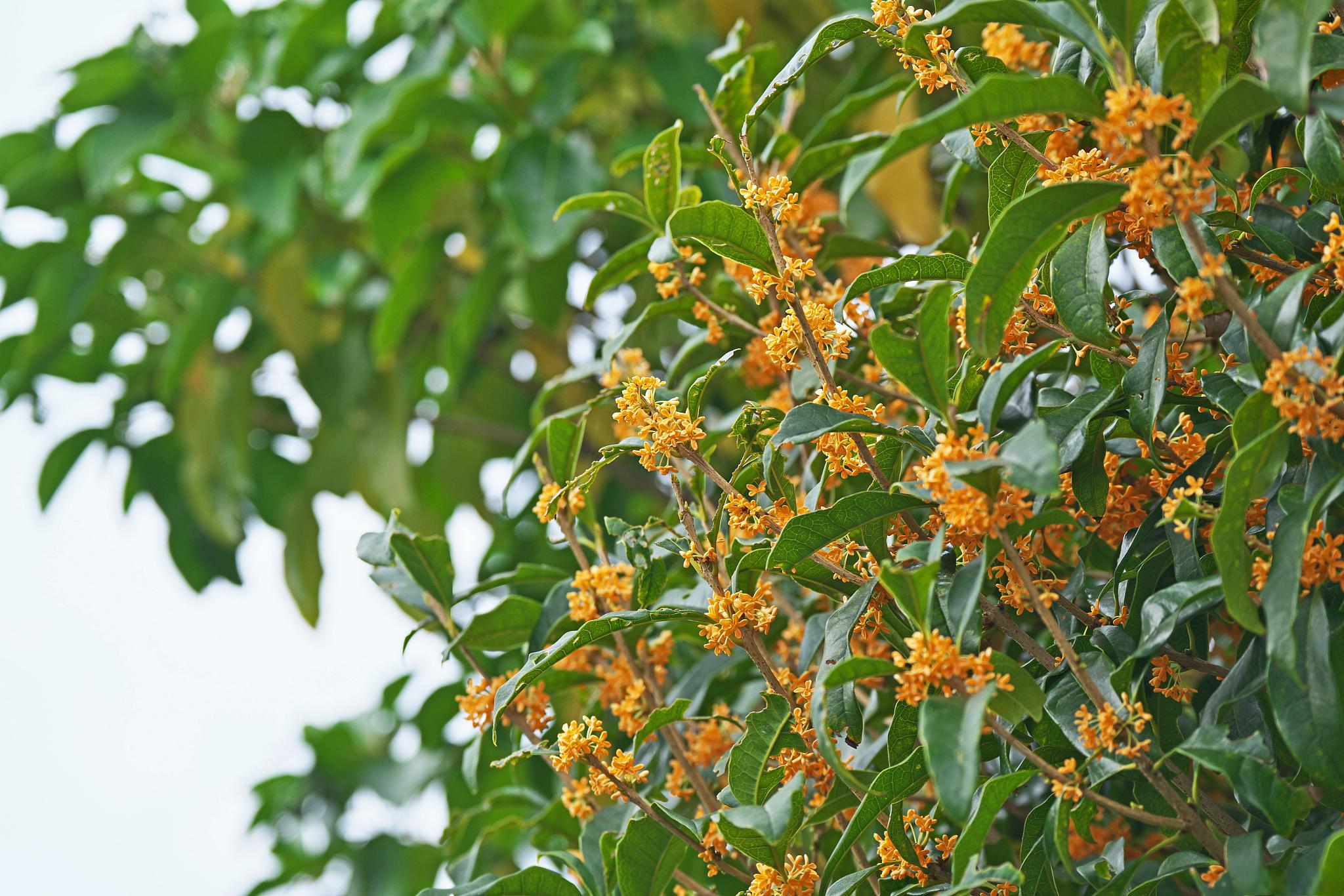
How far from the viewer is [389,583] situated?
724 mm

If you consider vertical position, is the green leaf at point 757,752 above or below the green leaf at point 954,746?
below

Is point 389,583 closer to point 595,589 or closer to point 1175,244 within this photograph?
point 595,589

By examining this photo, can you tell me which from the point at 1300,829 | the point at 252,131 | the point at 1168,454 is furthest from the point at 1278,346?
the point at 252,131

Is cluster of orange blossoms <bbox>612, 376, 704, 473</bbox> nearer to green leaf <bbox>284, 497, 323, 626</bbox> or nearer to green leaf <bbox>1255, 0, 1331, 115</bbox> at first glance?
green leaf <bbox>1255, 0, 1331, 115</bbox>

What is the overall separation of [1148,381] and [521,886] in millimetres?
394

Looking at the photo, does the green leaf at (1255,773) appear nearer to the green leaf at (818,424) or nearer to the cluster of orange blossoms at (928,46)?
the green leaf at (818,424)

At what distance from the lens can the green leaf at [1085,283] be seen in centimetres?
52

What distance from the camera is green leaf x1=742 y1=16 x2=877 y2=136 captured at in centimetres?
54

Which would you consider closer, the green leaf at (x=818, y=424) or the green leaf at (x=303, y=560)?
the green leaf at (x=818, y=424)

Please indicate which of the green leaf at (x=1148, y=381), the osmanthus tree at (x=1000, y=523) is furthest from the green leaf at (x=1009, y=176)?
the green leaf at (x=1148, y=381)

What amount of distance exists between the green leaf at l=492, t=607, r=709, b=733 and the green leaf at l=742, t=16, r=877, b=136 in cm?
25

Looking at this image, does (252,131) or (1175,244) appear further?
(252,131)

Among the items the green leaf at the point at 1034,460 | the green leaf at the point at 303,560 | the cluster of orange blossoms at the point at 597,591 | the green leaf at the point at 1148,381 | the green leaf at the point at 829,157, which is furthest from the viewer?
the green leaf at the point at 303,560

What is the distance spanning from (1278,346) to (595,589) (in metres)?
0.35
